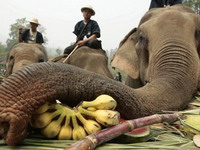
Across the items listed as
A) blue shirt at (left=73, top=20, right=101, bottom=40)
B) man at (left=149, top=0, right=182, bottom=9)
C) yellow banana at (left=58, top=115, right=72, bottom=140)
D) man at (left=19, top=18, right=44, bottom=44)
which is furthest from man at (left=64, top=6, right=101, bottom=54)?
yellow banana at (left=58, top=115, right=72, bottom=140)

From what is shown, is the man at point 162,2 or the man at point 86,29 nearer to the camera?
the man at point 162,2

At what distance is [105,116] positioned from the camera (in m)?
1.50

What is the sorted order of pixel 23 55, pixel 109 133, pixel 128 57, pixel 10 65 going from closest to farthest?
pixel 109 133 < pixel 128 57 < pixel 23 55 < pixel 10 65

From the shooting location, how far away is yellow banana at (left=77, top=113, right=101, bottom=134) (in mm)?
1493

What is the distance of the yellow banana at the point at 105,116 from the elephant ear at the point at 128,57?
248 centimetres

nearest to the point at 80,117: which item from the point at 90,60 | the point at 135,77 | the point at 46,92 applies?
the point at 46,92

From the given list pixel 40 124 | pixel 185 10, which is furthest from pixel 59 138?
pixel 185 10

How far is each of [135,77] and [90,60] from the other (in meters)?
2.12

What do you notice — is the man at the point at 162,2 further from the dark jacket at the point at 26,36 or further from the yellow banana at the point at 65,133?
the dark jacket at the point at 26,36

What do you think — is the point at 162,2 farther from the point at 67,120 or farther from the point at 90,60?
the point at 67,120

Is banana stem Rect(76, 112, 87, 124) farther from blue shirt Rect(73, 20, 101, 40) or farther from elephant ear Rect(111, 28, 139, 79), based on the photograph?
blue shirt Rect(73, 20, 101, 40)

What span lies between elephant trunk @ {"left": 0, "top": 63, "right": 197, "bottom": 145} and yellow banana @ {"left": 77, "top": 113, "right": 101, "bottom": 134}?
149 millimetres

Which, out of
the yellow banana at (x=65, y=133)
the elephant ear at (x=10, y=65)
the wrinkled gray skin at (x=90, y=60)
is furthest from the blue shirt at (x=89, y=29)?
the yellow banana at (x=65, y=133)

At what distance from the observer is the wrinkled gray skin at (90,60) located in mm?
5961
